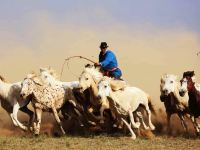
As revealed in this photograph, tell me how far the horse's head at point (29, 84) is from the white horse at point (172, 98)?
408 centimetres

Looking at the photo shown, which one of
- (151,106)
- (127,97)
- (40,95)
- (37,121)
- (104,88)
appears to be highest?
(104,88)

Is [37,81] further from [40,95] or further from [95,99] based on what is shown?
[95,99]

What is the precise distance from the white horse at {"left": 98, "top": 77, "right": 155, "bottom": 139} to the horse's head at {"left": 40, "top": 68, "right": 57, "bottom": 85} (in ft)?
9.05

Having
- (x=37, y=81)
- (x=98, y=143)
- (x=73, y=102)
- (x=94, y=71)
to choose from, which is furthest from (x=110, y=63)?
(x=98, y=143)

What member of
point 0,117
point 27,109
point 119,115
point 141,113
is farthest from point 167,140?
point 0,117

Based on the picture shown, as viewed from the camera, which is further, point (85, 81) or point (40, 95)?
point (40, 95)

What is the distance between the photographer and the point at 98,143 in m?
15.2

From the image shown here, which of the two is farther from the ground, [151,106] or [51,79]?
[51,79]

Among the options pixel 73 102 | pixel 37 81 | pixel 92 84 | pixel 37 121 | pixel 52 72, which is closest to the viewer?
pixel 92 84

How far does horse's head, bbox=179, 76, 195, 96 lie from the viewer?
16.2 metres

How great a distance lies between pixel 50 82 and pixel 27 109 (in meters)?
1.92

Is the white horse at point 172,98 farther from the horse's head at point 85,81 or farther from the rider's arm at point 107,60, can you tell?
the horse's head at point 85,81

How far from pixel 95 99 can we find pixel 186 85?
9.63 feet

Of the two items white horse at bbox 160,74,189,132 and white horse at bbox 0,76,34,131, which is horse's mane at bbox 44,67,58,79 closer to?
white horse at bbox 0,76,34,131
